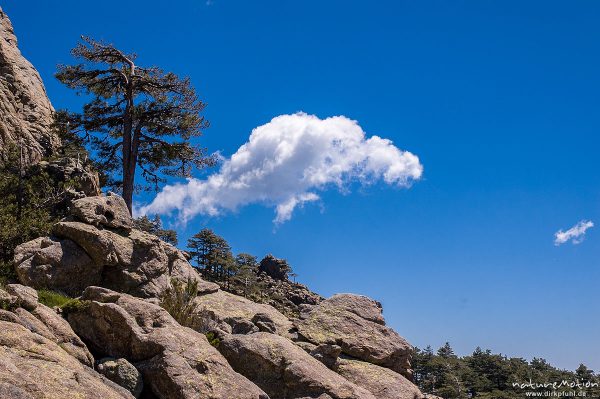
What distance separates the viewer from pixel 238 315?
23.4m

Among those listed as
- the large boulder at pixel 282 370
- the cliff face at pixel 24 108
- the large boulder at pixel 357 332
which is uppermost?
the cliff face at pixel 24 108

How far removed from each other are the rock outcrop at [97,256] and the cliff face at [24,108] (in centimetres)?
1557

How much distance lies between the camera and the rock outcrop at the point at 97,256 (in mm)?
19516

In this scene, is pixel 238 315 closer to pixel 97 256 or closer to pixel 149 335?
pixel 97 256

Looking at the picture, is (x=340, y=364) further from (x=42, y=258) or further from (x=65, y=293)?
(x=42, y=258)

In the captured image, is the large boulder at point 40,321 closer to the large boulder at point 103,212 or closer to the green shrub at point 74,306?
the green shrub at point 74,306

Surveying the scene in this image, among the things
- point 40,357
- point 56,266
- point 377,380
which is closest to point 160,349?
point 40,357

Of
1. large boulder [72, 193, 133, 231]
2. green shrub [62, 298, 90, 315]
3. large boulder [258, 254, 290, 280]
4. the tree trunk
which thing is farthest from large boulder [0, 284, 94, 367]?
large boulder [258, 254, 290, 280]

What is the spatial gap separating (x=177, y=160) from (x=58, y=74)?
30.8 ft

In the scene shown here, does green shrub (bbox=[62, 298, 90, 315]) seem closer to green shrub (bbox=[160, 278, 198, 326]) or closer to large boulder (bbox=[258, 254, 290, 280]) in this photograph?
green shrub (bbox=[160, 278, 198, 326])

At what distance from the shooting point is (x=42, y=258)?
1953 centimetres

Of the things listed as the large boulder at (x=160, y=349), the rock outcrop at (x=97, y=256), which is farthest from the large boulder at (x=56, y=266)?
the large boulder at (x=160, y=349)

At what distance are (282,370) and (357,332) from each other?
7.17 metres

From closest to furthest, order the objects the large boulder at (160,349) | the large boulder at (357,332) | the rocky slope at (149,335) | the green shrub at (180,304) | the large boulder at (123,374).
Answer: the rocky slope at (149,335) < the large boulder at (123,374) < the large boulder at (160,349) < the green shrub at (180,304) < the large boulder at (357,332)
